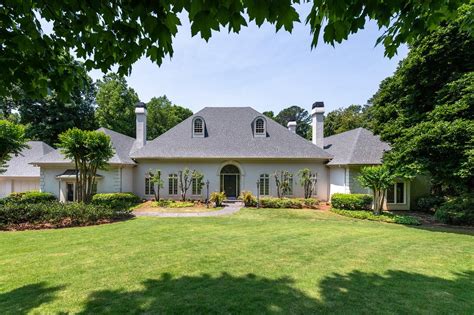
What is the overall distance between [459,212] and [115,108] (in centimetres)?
3646

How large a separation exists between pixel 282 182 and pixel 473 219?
1019cm

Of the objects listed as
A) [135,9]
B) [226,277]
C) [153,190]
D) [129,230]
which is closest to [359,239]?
[226,277]

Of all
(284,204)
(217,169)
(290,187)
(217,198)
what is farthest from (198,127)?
(284,204)

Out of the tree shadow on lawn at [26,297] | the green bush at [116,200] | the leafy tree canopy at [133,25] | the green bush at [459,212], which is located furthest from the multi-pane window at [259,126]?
the tree shadow on lawn at [26,297]

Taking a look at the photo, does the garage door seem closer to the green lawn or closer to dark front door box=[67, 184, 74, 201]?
dark front door box=[67, 184, 74, 201]

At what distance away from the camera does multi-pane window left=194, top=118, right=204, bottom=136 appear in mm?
20578

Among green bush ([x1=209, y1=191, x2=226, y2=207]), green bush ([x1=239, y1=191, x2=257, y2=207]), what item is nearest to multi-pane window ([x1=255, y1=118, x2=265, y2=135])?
green bush ([x1=239, y1=191, x2=257, y2=207])

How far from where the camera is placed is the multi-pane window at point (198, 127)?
67.5ft

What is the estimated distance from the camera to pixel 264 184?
19.1m

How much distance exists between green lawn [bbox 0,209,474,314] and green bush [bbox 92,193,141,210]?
5.71m

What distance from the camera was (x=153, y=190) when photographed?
62.7ft

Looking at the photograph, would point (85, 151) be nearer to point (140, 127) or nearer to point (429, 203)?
point (140, 127)

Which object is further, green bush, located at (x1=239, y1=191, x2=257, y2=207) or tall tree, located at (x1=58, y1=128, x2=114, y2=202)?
green bush, located at (x1=239, y1=191, x2=257, y2=207)

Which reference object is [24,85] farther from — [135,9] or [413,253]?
[413,253]
